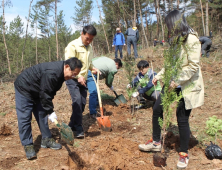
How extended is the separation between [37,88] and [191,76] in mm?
2179

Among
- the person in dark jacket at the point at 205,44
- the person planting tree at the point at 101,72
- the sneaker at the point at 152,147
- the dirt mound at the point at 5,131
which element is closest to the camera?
the sneaker at the point at 152,147

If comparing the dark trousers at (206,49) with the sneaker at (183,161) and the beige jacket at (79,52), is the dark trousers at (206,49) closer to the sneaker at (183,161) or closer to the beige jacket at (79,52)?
the beige jacket at (79,52)

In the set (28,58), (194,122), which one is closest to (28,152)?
(194,122)

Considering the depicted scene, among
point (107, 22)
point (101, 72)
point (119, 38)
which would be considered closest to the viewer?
point (101, 72)

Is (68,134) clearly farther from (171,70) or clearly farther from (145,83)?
(145,83)

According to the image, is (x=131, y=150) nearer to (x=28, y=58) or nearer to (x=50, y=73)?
(x=50, y=73)

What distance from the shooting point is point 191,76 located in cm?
235

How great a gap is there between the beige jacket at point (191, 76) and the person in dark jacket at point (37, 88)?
1.39 metres

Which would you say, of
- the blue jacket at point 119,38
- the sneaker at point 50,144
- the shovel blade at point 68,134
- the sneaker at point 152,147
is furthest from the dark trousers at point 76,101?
the blue jacket at point 119,38

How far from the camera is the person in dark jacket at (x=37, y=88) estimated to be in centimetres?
263

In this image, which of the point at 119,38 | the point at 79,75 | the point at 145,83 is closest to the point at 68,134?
the point at 79,75

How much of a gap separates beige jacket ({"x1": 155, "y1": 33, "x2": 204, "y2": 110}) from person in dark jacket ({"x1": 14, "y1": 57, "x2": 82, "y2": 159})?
1.39 meters

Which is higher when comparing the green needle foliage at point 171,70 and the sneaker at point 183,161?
the green needle foliage at point 171,70

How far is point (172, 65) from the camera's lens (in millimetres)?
2414
